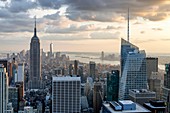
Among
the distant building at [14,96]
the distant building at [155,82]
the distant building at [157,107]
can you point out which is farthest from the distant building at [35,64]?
the distant building at [157,107]

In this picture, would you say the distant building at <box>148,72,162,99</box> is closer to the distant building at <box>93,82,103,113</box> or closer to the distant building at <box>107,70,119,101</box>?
the distant building at <box>107,70,119,101</box>

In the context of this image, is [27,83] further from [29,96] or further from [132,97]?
[132,97]

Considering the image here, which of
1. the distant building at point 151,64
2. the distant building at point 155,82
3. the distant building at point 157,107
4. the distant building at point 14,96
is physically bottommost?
the distant building at point 14,96

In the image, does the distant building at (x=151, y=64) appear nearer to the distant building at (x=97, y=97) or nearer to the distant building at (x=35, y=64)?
the distant building at (x=97, y=97)

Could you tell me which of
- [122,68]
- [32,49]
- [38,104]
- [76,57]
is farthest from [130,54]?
[32,49]

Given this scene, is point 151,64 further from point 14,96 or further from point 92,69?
point 14,96

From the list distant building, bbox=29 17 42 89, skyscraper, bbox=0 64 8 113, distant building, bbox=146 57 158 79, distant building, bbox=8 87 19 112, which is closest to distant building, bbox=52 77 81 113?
skyscraper, bbox=0 64 8 113

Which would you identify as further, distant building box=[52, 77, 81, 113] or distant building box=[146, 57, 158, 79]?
distant building box=[146, 57, 158, 79]
